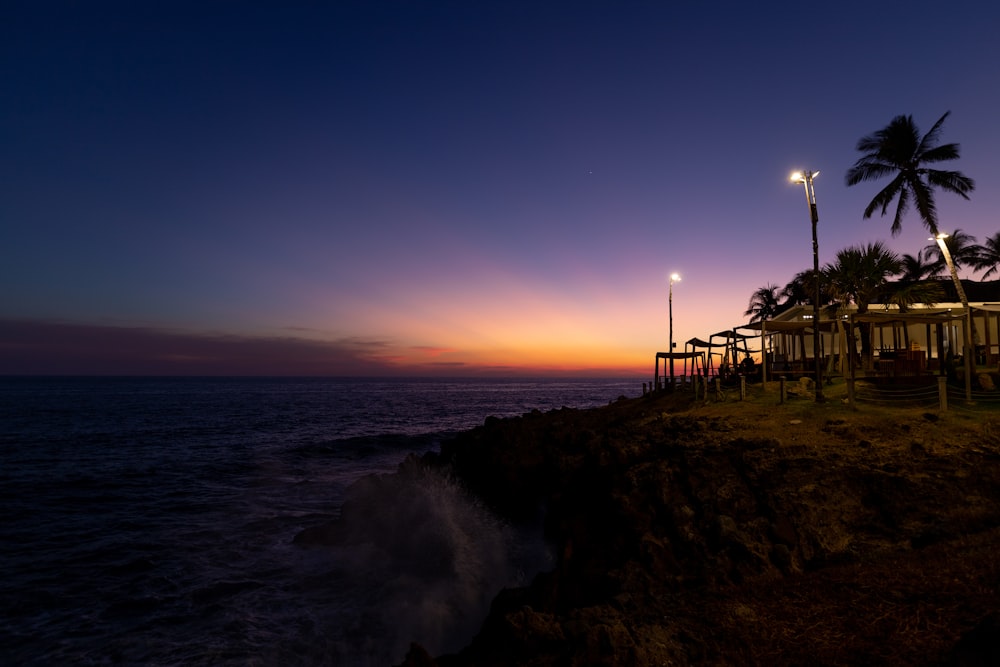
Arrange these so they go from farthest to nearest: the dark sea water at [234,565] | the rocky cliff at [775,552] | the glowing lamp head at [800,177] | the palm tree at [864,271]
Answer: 1. the palm tree at [864,271]
2. the glowing lamp head at [800,177]
3. the dark sea water at [234,565]
4. the rocky cliff at [775,552]

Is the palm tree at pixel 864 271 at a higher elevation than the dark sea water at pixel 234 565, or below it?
higher

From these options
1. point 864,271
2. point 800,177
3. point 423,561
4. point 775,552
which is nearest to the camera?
point 775,552

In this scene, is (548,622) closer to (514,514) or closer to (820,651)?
(820,651)

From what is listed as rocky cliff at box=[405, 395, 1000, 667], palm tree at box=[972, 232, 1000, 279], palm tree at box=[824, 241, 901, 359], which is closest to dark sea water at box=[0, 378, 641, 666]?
rocky cliff at box=[405, 395, 1000, 667]

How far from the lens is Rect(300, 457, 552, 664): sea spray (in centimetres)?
1126

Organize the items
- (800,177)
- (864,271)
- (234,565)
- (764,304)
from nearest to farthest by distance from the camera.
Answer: (234,565) → (800,177) → (864,271) → (764,304)

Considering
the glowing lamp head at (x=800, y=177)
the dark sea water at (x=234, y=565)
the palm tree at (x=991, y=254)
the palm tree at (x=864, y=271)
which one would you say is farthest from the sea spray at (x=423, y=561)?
the palm tree at (x=991, y=254)

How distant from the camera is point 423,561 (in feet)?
50.6

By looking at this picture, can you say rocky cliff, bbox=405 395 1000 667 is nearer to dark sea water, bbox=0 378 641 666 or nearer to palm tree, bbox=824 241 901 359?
dark sea water, bbox=0 378 641 666

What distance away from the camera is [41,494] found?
80.1ft

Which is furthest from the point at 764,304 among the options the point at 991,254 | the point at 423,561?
the point at 423,561

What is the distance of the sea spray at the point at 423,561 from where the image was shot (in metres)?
11.3

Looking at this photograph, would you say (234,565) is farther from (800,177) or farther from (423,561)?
(800,177)

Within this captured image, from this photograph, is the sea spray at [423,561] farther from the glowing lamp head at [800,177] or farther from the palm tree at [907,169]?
the palm tree at [907,169]
